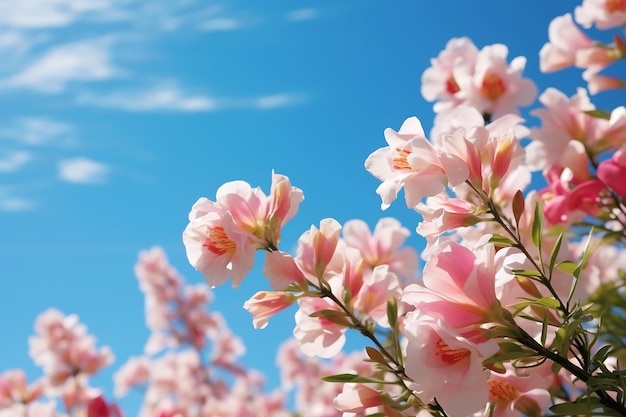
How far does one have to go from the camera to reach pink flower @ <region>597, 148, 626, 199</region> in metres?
1.17

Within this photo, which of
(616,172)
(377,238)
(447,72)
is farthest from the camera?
(447,72)

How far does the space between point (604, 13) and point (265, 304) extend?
129 centimetres

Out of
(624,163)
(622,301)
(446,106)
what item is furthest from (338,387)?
(624,163)

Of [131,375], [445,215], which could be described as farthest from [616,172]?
[131,375]

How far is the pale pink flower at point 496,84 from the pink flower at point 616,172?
523mm

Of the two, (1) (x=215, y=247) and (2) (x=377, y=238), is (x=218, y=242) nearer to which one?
(1) (x=215, y=247)

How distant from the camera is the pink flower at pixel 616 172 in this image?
46.2 inches

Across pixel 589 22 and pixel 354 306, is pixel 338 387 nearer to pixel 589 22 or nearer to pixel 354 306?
pixel 589 22

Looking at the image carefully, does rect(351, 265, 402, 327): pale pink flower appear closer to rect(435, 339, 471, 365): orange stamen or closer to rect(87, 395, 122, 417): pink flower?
rect(435, 339, 471, 365): orange stamen

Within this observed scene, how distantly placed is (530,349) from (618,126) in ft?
2.95

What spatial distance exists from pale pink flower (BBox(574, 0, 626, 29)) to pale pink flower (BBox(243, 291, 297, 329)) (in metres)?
1.26

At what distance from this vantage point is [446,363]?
0.70 meters

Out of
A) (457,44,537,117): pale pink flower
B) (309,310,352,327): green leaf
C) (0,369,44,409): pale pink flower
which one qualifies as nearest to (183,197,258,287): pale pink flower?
(309,310,352,327): green leaf

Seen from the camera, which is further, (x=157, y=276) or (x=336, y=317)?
(x=157, y=276)
